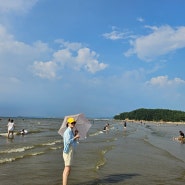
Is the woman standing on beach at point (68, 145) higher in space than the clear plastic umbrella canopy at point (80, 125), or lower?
lower

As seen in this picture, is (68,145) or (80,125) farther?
(80,125)

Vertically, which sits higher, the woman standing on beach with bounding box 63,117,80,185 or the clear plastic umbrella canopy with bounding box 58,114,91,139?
the clear plastic umbrella canopy with bounding box 58,114,91,139

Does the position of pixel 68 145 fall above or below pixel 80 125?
below

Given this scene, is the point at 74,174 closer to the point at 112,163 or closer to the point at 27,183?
the point at 27,183

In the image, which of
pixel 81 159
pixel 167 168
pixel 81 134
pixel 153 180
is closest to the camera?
pixel 81 134

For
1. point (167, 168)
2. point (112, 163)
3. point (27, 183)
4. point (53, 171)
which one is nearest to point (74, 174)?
point (53, 171)

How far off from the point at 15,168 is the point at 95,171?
12.1 ft

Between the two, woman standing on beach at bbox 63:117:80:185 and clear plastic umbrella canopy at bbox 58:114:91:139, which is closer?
woman standing on beach at bbox 63:117:80:185

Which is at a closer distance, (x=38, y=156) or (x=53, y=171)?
(x=53, y=171)

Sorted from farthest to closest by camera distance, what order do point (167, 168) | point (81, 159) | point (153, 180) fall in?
point (81, 159)
point (167, 168)
point (153, 180)

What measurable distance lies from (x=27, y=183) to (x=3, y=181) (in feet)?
3.13

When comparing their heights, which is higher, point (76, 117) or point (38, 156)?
point (76, 117)

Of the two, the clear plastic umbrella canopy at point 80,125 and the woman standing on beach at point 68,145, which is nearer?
the woman standing on beach at point 68,145

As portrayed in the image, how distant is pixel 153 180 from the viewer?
45.1ft
